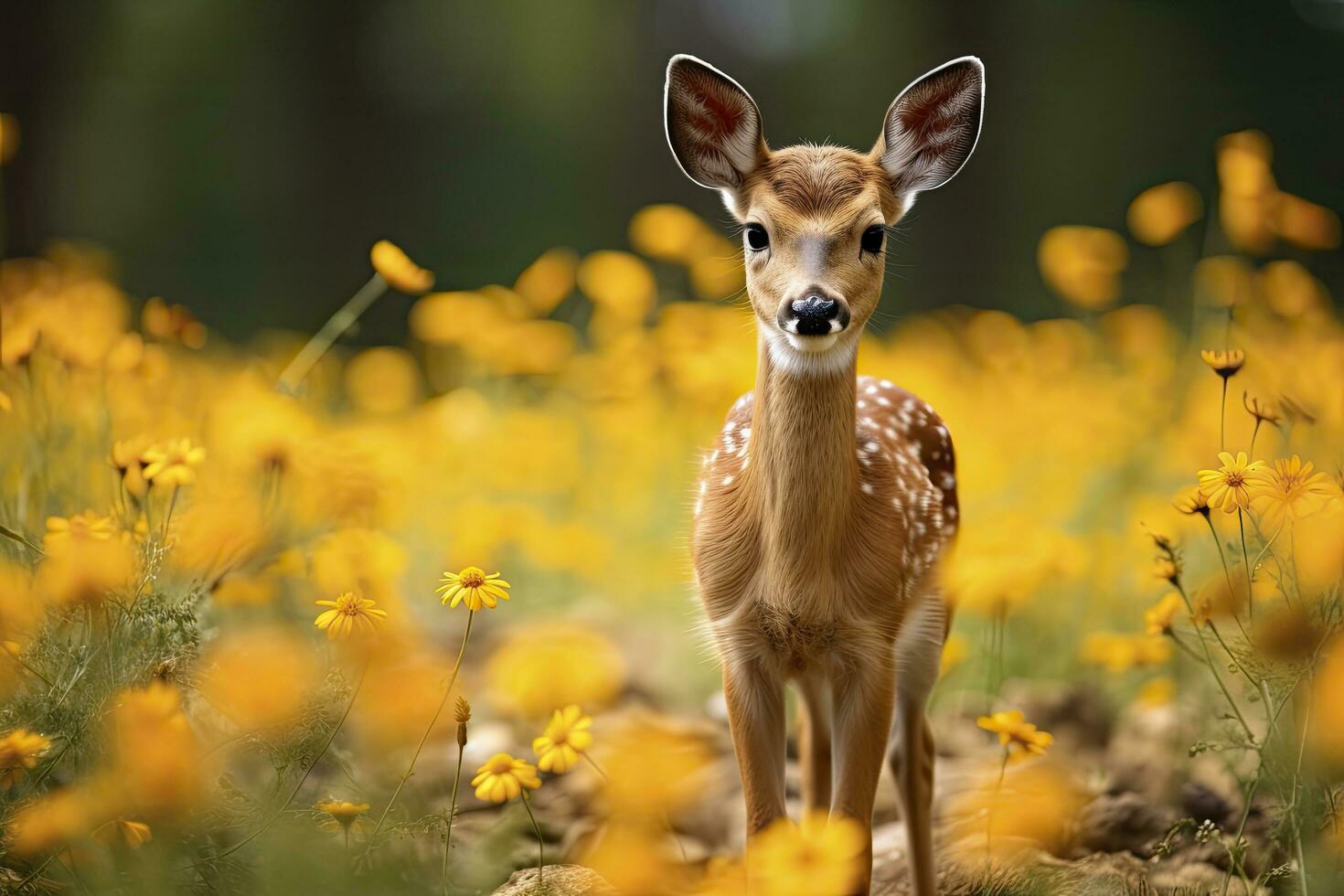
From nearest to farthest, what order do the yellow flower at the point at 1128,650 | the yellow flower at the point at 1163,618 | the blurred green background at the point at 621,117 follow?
the yellow flower at the point at 1163,618 < the yellow flower at the point at 1128,650 < the blurred green background at the point at 621,117

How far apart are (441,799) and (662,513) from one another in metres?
1.24

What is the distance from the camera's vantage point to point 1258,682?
2.09 m

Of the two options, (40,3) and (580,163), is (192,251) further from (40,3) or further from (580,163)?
(580,163)

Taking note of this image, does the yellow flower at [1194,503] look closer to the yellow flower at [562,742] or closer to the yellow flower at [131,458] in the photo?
the yellow flower at [562,742]

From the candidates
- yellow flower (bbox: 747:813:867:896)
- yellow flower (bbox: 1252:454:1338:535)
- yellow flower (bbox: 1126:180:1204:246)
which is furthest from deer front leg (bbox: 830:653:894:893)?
yellow flower (bbox: 1126:180:1204:246)

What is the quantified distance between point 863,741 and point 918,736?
0.47m

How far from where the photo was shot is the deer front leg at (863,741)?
7.00 ft

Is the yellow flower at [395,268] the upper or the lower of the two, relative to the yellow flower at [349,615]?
upper

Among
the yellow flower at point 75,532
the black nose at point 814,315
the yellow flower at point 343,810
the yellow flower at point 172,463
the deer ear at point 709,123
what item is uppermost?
the deer ear at point 709,123

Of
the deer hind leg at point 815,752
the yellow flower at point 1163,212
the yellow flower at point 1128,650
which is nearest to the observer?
the deer hind leg at point 815,752

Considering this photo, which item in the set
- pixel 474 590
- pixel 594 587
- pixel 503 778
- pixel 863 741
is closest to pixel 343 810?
pixel 503 778

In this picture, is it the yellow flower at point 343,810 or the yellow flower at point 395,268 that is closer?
the yellow flower at point 343,810

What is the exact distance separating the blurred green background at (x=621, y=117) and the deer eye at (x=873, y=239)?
125 inches

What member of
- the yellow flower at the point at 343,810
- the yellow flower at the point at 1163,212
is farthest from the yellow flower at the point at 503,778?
the yellow flower at the point at 1163,212
